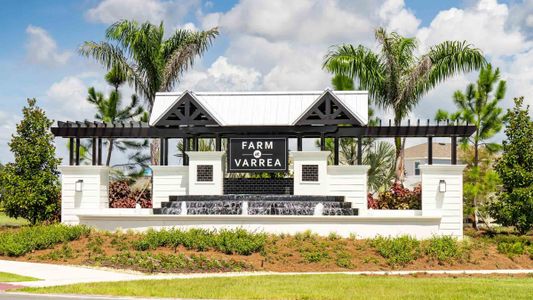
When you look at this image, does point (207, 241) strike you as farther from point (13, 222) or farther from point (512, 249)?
point (13, 222)

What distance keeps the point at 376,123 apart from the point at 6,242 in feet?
70.5

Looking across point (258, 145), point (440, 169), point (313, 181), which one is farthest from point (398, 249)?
point (258, 145)

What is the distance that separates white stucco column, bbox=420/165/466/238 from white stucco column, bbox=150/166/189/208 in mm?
9583

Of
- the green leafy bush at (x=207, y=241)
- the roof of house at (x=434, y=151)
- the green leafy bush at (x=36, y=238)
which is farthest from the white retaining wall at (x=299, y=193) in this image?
the roof of house at (x=434, y=151)

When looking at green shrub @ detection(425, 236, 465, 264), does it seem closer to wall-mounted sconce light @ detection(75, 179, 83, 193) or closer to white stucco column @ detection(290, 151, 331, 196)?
white stucco column @ detection(290, 151, 331, 196)

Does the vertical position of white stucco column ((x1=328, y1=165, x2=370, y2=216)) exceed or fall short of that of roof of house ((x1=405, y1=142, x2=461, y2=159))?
it falls short

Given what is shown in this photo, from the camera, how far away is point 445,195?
1051 inches

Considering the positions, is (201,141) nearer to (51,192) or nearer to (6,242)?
(51,192)

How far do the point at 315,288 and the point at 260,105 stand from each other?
1529 centimetres

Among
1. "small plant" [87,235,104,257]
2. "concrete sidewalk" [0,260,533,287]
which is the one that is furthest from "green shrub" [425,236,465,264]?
"small plant" [87,235,104,257]

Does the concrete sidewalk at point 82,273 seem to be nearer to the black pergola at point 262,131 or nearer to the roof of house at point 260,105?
the black pergola at point 262,131

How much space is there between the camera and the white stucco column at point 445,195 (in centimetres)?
2647

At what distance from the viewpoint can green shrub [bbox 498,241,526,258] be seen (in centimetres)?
2392

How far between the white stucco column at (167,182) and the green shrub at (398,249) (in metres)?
8.79
